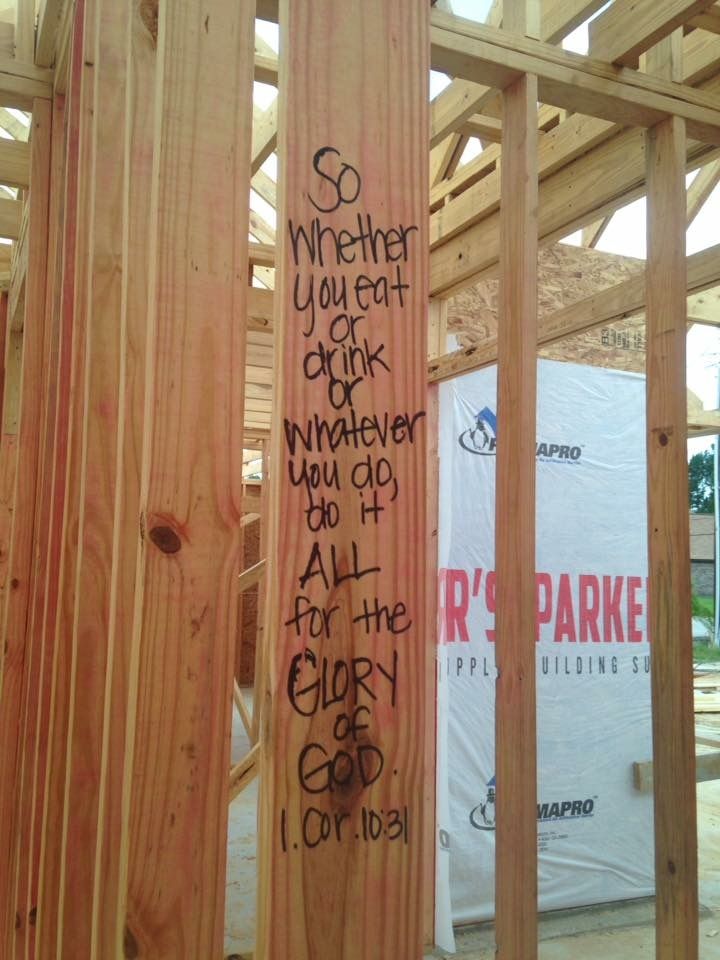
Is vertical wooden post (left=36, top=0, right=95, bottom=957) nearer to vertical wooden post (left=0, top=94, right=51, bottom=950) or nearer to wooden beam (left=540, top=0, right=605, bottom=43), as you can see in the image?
vertical wooden post (left=0, top=94, right=51, bottom=950)

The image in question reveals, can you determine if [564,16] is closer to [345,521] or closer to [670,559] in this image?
[670,559]

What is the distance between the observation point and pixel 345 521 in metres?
0.96

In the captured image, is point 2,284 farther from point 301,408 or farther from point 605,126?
point 301,408

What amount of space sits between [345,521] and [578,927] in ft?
17.2

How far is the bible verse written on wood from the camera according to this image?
3.07ft

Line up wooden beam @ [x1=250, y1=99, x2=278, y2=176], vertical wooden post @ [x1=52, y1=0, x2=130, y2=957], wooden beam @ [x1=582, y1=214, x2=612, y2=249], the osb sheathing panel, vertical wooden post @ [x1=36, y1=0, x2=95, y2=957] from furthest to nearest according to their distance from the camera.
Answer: wooden beam @ [x1=582, y1=214, x2=612, y2=249] → the osb sheathing panel → wooden beam @ [x1=250, y1=99, x2=278, y2=176] → vertical wooden post @ [x1=36, y1=0, x2=95, y2=957] → vertical wooden post @ [x1=52, y1=0, x2=130, y2=957]

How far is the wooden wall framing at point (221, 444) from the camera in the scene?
3.10ft

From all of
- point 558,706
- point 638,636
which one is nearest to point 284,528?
point 558,706

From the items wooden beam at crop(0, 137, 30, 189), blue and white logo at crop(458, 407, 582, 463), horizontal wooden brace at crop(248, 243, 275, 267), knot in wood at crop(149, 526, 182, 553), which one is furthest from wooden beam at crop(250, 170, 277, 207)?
knot in wood at crop(149, 526, 182, 553)

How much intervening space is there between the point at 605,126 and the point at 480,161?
1.53 m

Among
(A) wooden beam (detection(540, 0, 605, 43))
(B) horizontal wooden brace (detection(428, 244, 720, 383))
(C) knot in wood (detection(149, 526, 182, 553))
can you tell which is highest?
(A) wooden beam (detection(540, 0, 605, 43))

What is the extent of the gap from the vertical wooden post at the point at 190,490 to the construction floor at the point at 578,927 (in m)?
3.90

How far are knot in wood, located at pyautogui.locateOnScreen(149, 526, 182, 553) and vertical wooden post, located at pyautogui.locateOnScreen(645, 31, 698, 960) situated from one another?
1.58 metres

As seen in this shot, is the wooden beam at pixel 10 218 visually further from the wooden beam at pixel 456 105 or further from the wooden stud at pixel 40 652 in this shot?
the wooden beam at pixel 456 105
